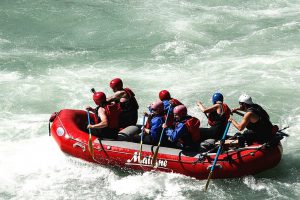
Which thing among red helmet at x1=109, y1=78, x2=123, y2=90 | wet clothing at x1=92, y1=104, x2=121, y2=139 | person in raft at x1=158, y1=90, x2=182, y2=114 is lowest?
wet clothing at x1=92, y1=104, x2=121, y2=139

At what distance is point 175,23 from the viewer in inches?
754

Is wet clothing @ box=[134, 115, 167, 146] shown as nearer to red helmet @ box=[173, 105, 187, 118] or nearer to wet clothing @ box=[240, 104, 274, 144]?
red helmet @ box=[173, 105, 187, 118]

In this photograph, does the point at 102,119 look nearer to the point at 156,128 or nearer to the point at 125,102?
the point at 125,102

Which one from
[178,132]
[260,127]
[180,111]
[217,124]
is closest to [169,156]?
[178,132]

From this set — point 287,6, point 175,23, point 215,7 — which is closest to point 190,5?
point 215,7

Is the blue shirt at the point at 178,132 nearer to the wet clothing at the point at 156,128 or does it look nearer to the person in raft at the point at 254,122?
the wet clothing at the point at 156,128

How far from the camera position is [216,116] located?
9.60 metres

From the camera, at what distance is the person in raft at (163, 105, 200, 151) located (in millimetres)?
9094

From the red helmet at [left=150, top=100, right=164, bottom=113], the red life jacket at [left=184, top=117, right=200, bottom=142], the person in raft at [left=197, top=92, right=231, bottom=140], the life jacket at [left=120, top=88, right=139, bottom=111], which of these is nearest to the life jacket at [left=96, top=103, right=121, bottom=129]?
the life jacket at [left=120, top=88, right=139, bottom=111]

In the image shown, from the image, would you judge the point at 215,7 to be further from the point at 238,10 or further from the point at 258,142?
the point at 258,142

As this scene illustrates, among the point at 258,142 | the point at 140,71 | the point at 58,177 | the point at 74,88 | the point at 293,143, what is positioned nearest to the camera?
the point at 258,142

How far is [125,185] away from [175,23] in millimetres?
10605

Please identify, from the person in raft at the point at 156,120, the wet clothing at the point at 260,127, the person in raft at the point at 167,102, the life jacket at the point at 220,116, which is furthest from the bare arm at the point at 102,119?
the wet clothing at the point at 260,127

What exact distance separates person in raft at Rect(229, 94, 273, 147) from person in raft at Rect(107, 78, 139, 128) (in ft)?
7.29
